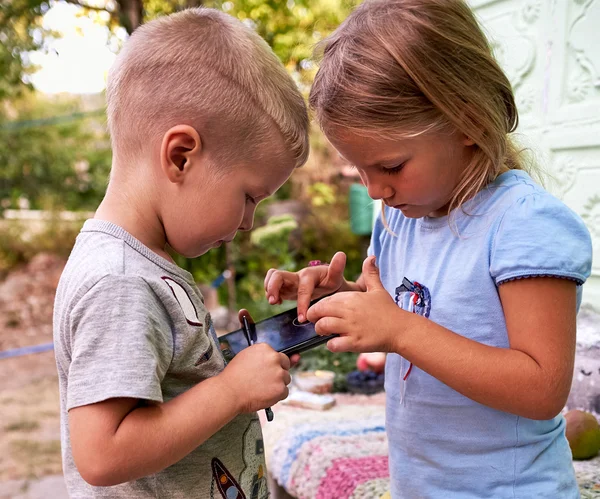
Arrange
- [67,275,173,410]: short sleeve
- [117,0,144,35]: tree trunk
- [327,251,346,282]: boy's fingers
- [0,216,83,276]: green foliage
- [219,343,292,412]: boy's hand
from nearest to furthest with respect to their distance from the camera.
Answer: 1. [67,275,173,410]: short sleeve
2. [219,343,292,412]: boy's hand
3. [327,251,346,282]: boy's fingers
4. [117,0,144,35]: tree trunk
5. [0,216,83,276]: green foliage

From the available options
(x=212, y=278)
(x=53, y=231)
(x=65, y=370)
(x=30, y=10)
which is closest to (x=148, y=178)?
(x=65, y=370)

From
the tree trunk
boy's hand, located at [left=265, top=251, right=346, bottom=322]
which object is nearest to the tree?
the tree trunk

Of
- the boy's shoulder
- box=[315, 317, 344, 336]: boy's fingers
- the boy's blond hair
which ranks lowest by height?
box=[315, 317, 344, 336]: boy's fingers

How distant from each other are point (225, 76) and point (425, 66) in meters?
0.32

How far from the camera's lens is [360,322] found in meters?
0.88

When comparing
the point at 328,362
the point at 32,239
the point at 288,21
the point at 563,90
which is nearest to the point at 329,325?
the point at 563,90

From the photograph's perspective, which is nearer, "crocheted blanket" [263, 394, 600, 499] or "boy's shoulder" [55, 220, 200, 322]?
"boy's shoulder" [55, 220, 200, 322]

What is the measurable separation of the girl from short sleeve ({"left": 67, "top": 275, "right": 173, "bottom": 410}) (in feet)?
0.87

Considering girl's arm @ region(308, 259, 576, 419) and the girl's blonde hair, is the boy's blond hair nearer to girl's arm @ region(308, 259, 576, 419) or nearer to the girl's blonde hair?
the girl's blonde hair

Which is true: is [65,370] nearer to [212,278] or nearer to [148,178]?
[148,178]

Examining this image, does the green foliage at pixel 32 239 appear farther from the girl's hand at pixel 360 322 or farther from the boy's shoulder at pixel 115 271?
the girl's hand at pixel 360 322

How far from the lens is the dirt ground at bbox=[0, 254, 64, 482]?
10.5ft

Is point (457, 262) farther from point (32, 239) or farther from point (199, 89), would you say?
point (32, 239)

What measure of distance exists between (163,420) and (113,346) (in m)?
0.12
